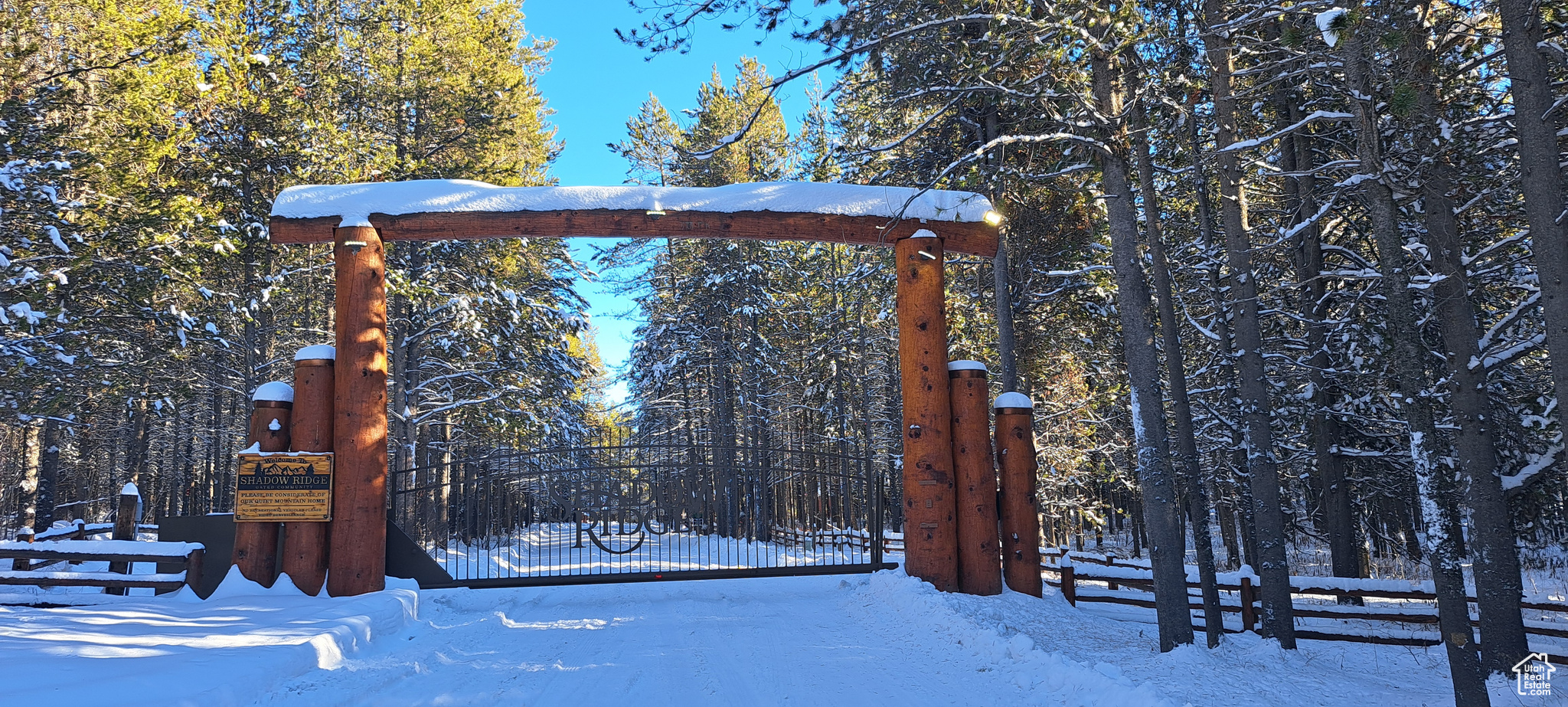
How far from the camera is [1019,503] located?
30.9 feet

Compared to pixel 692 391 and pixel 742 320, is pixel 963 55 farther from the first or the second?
pixel 692 391

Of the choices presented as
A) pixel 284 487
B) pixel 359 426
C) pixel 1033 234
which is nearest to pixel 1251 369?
pixel 1033 234

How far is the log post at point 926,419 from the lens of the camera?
9.22m

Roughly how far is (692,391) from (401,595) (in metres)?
21.3

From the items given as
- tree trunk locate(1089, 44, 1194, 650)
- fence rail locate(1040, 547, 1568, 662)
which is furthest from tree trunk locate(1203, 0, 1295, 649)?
tree trunk locate(1089, 44, 1194, 650)

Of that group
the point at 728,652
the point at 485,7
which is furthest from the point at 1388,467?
the point at 485,7

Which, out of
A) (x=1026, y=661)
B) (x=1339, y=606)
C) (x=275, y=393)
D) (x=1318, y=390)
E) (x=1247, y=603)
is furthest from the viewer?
(x=1339, y=606)

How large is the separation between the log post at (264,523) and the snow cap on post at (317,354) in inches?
14.4

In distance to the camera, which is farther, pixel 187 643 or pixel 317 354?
pixel 317 354

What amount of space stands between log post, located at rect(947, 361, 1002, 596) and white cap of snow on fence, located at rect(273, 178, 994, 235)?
82.4 inches

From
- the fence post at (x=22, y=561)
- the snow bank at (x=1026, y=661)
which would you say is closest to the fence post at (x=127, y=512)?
the fence post at (x=22, y=561)

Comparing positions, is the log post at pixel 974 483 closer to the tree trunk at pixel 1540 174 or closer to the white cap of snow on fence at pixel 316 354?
the tree trunk at pixel 1540 174

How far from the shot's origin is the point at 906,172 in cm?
1366

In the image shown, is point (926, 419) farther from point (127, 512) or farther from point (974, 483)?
point (127, 512)
